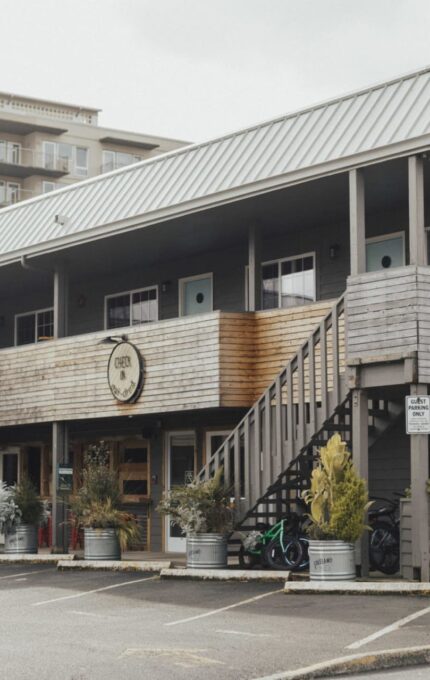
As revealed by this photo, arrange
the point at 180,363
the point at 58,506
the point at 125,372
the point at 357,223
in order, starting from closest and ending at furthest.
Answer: the point at 357,223
the point at 180,363
the point at 125,372
the point at 58,506

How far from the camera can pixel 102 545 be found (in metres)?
20.7

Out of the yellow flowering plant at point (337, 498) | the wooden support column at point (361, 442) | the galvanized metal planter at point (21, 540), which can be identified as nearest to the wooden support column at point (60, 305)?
the galvanized metal planter at point (21, 540)

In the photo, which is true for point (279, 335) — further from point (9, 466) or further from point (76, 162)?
point (76, 162)

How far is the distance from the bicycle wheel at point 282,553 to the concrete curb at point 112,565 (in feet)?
5.34

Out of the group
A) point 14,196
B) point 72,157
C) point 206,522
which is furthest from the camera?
point 72,157

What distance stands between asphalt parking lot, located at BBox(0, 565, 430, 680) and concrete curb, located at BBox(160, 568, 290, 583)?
238 mm

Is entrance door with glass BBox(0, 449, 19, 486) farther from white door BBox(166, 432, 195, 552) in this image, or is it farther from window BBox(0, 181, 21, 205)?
window BBox(0, 181, 21, 205)

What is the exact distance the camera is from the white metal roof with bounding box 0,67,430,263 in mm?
17234

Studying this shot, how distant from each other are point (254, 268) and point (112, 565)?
207 inches

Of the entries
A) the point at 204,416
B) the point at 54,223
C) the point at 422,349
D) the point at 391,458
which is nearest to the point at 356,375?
the point at 422,349

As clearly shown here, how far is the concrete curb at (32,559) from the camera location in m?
21.8

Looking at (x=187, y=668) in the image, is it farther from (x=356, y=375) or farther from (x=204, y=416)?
(x=204, y=416)

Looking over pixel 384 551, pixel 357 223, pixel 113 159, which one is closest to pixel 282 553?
pixel 384 551

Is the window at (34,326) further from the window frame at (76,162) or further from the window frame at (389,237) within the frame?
the window frame at (76,162)
